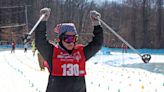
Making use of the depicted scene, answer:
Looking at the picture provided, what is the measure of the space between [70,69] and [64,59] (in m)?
0.10

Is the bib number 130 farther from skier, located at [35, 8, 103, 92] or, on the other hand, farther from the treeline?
the treeline

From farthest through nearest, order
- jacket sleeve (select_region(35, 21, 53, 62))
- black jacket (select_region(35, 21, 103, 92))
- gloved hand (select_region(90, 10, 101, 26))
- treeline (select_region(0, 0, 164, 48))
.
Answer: treeline (select_region(0, 0, 164, 48)) < gloved hand (select_region(90, 10, 101, 26)) < jacket sleeve (select_region(35, 21, 53, 62)) < black jacket (select_region(35, 21, 103, 92))

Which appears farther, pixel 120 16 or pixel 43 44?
pixel 120 16

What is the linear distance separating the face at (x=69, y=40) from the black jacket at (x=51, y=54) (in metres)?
0.14

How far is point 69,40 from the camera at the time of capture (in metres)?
3.49

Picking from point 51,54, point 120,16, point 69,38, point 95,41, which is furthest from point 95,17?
point 120,16

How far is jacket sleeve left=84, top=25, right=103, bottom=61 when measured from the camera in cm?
371

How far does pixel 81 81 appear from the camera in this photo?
3.50 m

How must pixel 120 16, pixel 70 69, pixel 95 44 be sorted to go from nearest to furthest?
pixel 70 69 → pixel 95 44 → pixel 120 16

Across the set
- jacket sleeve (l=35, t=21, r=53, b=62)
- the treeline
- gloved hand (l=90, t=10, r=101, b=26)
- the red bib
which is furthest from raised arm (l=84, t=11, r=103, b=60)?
the treeline

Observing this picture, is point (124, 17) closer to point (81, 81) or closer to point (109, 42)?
point (109, 42)

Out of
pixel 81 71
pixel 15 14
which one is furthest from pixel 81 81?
pixel 15 14

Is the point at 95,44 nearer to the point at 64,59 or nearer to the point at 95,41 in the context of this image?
the point at 95,41

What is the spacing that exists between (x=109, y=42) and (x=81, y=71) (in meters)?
53.5
